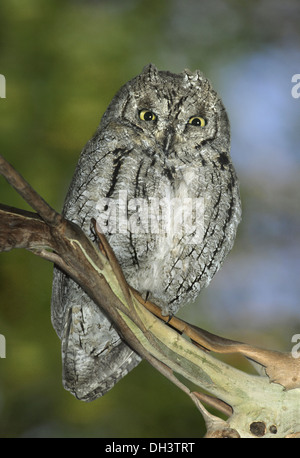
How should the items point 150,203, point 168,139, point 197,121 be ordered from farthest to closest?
point 197,121
point 168,139
point 150,203

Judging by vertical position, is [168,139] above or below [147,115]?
below

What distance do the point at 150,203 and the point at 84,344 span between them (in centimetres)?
80

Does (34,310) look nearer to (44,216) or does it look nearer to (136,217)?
(136,217)

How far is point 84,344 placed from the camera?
2420 millimetres

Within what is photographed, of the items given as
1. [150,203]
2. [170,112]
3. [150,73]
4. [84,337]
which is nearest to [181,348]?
[150,203]

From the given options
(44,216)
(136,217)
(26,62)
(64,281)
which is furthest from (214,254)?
(26,62)

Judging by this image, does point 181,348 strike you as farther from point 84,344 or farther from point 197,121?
point 197,121

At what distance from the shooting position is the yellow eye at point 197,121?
2.30 metres

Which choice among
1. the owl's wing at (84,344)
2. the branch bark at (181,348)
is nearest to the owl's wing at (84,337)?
the owl's wing at (84,344)

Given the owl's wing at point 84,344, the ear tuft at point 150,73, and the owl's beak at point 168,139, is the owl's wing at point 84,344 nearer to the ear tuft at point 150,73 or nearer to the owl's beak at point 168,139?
the owl's beak at point 168,139

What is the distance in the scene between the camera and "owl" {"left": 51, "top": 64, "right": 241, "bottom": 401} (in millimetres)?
2102

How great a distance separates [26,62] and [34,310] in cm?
128

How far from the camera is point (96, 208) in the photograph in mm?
2113
